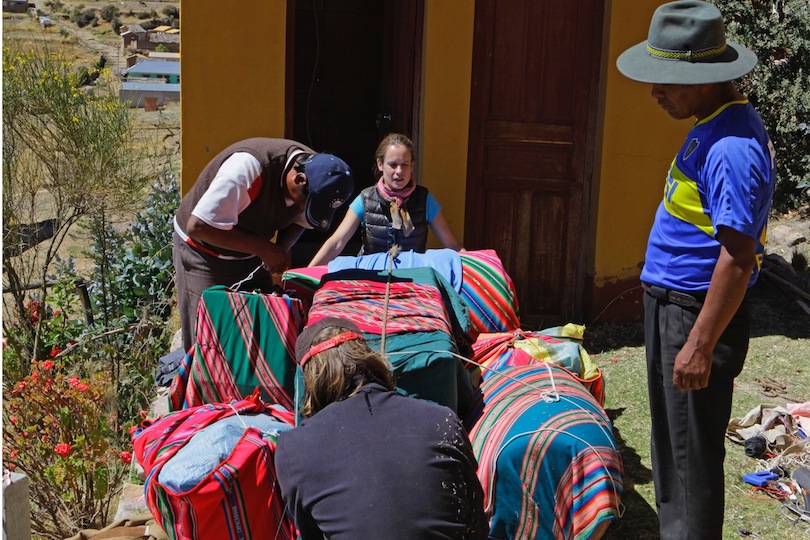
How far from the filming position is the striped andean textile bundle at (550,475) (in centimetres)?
291

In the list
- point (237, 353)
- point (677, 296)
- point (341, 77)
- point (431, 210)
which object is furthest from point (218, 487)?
point (341, 77)

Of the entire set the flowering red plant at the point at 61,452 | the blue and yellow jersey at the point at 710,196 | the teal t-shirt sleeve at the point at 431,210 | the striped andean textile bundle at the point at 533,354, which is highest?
the blue and yellow jersey at the point at 710,196

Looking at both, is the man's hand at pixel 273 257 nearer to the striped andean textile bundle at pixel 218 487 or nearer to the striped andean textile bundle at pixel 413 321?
the striped andean textile bundle at pixel 413 321

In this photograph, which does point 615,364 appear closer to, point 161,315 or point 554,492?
point 554,492

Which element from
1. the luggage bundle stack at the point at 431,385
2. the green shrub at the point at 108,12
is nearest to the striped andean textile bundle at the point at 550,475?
the luggage bundle stack at the point at 431,385

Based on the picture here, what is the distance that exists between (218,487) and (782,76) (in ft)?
26.6

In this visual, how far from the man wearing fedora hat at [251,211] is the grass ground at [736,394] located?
188 cm

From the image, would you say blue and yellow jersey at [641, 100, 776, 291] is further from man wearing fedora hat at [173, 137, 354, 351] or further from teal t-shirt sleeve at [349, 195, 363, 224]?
teal t-shirt sleeve at [349, 195, 363, 224]

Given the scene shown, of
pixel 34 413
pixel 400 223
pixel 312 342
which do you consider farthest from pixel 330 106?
pixel 312 342

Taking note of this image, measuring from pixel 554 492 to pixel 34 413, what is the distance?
121 inches

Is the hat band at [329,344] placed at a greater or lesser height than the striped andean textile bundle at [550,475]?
greater

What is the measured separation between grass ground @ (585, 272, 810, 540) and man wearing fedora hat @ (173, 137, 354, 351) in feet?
6.15

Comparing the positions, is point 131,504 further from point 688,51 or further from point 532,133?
point 532,133

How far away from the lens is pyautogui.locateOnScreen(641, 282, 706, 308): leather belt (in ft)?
9.11
